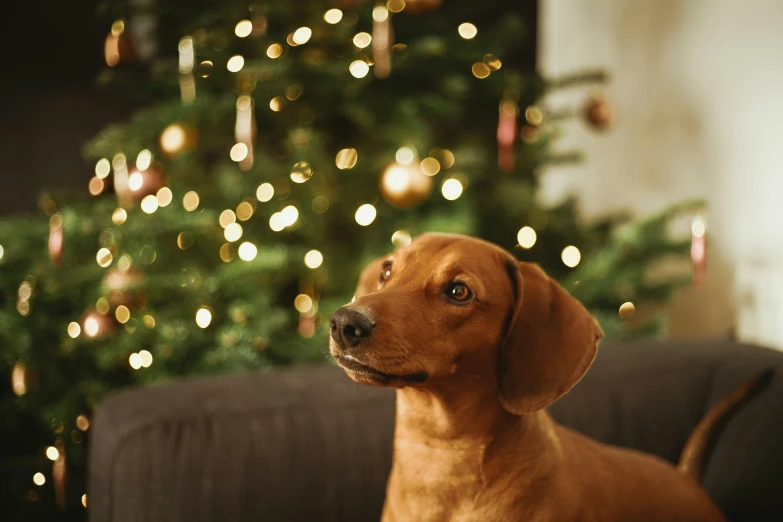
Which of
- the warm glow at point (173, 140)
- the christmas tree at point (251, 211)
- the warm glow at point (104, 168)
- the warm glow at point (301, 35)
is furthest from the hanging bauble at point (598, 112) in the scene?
the warm glow at point (104, 168)

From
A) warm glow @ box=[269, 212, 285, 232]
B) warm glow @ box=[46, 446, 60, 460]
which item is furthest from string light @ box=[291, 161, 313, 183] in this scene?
warm glow @ box=[46, 446, 60, 460]

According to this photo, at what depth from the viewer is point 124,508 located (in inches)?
44.9

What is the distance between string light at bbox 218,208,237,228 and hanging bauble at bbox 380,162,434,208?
1.65 ft

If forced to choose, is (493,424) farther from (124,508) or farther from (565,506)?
(124,508)

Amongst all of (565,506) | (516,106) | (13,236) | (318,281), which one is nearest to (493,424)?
(565,506)

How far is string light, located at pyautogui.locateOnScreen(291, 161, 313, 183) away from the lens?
6.23ft

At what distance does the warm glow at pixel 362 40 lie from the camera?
194cm

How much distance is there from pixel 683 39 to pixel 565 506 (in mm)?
1807

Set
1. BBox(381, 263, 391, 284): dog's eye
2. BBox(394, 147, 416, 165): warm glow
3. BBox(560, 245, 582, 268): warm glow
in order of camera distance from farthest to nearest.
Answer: BBox(560, 245, 582, 268): warm glow → BBox(394, 147, 416, 165): warm glow → BBox(381, 263, 391, 284): dog's eye

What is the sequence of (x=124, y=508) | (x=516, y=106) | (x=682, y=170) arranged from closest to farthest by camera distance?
(x=124, y=508)
(x=516, y=106)
(x=682, y=170)

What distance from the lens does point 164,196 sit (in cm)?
203

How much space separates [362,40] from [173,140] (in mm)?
605

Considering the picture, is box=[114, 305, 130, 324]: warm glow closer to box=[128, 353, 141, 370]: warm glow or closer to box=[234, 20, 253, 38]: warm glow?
box=[128, 353, 141, 370]: warm glow

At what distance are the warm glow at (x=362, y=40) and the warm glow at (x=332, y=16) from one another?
0.24ft
